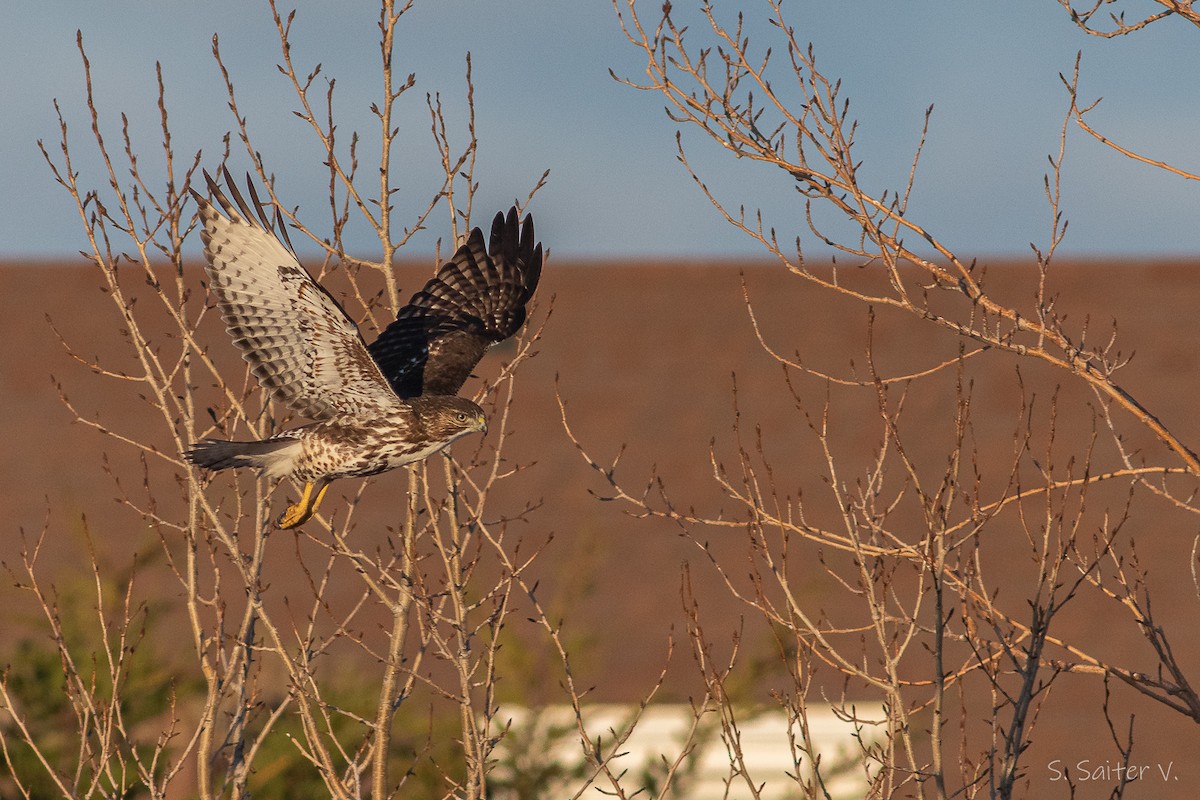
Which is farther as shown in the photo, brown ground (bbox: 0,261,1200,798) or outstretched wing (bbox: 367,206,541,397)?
brown ground (bbox: 0,261,1200,798)

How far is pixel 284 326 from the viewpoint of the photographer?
6.03 metres

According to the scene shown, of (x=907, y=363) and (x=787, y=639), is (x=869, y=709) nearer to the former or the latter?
(x=787, y=639)

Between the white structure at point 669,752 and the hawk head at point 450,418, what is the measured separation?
169 inches

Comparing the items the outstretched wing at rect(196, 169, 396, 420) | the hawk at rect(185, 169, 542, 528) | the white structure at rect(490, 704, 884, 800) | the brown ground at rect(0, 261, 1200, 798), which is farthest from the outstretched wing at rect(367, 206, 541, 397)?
the brown ground at rect(0, 261, 1200, 798)

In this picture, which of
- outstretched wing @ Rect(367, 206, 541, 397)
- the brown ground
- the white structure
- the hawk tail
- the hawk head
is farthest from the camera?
the brown ground

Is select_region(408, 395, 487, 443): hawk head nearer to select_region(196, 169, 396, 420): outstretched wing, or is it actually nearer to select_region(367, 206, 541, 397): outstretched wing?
select_region(196, 169, 396, 420): outstretched wing

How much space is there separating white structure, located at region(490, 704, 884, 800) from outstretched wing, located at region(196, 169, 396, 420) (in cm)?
430

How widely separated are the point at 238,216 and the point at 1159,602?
9.81 meters

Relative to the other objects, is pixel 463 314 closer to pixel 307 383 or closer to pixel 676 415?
pixel 307 383

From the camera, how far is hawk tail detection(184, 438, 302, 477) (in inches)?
216

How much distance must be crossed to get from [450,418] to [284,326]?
0.79m

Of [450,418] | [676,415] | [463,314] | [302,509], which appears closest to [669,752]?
[676,415]

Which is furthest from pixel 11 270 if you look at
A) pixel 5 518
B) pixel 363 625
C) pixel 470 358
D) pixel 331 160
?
pixel 331 160

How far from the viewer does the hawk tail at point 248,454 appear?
18.0 feet
